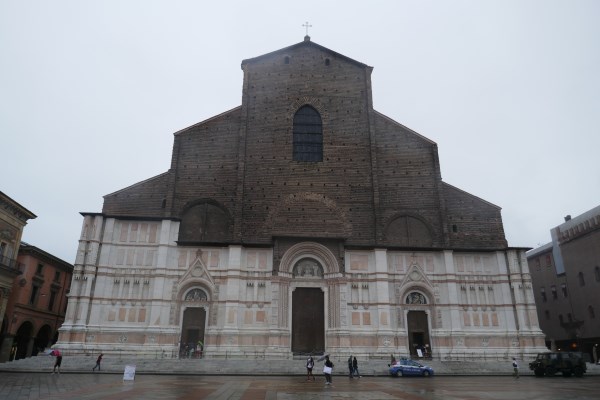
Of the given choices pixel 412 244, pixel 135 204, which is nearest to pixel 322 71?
pixel 412 244

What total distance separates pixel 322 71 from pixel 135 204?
52.6ft

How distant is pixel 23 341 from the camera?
3325 centimetres

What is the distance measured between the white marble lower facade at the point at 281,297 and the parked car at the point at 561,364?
3.75 m

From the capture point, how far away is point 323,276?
2664cm

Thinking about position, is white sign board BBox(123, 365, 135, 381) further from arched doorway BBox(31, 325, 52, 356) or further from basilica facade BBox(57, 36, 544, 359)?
arched doorway BBox(31, 325, 52, 356)

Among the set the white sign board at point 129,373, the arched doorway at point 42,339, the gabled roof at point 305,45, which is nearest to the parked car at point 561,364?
the white sign board at point 129,373

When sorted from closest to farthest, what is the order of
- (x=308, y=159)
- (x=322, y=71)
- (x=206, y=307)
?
(x=206, y=307) < (x=308, y=159) < (x=322, y=71)

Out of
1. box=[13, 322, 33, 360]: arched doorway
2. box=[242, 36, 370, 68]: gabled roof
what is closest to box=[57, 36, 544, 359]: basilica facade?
box=[242, 36, 370, 68]: gabled roof

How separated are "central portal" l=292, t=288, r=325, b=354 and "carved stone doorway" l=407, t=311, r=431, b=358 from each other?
5340 mm

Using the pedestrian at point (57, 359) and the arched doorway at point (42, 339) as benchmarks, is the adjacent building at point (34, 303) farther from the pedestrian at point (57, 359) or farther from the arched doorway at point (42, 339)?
the pedestrian at point (57, 359)

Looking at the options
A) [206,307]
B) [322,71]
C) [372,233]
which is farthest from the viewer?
[322,71]

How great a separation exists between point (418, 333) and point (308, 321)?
21.9ft

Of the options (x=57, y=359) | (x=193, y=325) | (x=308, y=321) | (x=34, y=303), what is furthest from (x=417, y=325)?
(x=34, y=303)

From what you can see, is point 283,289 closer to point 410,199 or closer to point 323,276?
point 323,276
